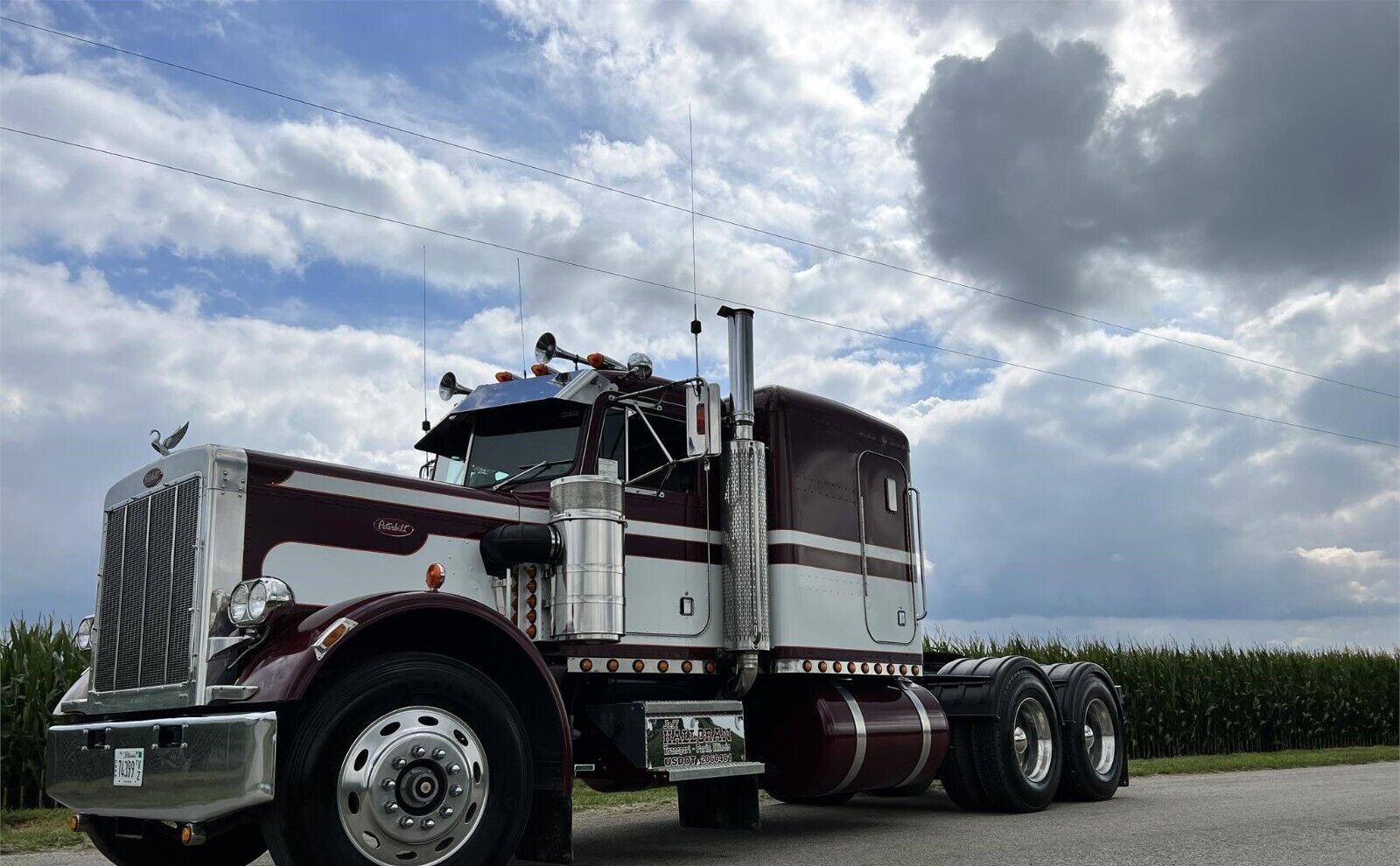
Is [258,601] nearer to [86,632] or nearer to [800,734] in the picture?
[86,632]

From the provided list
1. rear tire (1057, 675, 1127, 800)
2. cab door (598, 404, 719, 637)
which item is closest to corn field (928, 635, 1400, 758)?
rear tire (1057, 675, 1127, 800)

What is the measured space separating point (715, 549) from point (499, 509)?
1776mm

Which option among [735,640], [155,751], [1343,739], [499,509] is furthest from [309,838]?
[1343,739]

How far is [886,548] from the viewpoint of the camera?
10.7 m

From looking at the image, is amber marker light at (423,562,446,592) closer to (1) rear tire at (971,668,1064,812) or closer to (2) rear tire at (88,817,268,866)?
(2) rear tire at (88,817,268,866)

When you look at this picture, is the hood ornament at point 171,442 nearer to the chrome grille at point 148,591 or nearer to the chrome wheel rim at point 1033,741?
the chrome grille at point 148,591

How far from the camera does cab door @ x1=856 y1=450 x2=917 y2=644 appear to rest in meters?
10.4

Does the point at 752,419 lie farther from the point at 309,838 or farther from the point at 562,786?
the point at 309,838

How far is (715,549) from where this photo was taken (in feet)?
30.1

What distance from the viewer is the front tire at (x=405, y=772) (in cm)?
604

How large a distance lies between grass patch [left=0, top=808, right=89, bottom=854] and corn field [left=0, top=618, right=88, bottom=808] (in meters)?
0.39

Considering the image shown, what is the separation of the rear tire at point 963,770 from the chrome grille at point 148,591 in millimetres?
7147

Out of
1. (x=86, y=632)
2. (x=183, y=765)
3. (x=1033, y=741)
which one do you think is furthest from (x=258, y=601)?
(x=1033, y=741)

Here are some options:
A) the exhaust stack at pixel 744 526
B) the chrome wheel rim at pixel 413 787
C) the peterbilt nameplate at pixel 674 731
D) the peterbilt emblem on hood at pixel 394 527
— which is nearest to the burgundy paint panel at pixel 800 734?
the exhaust stack at pixel 744 526
